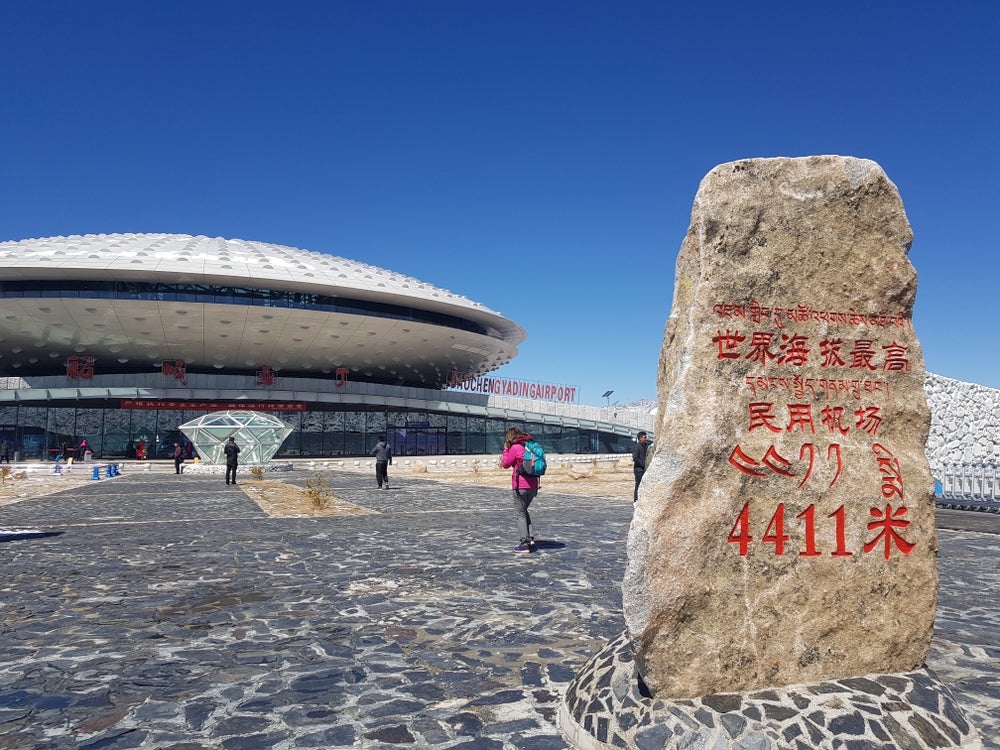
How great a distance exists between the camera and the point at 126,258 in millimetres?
43594

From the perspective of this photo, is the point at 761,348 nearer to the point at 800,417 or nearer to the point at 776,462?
the point at 800,417

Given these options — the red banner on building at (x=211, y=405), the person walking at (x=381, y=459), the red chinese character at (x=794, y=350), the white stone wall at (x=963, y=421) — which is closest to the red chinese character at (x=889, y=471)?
the red chinese character at (x=794, y=350)

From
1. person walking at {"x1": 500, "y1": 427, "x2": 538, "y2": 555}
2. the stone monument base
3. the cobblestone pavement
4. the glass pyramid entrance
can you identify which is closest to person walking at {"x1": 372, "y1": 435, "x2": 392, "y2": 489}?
the cobblestone pavement

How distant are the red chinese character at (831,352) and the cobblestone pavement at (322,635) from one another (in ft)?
7.50

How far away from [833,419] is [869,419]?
25 centimetres

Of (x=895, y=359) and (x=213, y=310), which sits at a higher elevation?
(x=213, y=310)

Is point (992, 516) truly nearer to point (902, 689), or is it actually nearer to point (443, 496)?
point (443, 496)

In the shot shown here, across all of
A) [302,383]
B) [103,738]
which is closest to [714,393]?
[103,738]

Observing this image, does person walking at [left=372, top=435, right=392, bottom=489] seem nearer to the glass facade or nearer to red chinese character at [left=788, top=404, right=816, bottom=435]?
red chinese character at [left=788, top=404, right=816, bottom=435]

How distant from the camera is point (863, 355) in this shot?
14.0 feet

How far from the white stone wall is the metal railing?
10.5 m

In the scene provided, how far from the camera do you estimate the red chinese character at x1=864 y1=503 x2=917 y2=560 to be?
413 cm

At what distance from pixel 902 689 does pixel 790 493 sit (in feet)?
3.99

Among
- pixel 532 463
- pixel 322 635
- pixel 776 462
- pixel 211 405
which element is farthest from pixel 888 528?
pixel 211 405
